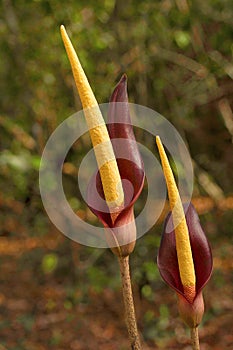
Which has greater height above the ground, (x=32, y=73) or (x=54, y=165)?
(x=32, y=73)

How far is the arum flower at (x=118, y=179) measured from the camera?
1.78 feet

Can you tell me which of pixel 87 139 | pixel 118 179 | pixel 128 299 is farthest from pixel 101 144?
pixel 87 139

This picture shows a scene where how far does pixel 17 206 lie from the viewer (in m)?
2.15

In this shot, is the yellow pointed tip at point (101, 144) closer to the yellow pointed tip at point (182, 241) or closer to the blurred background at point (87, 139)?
the yellow pointed tip at point (182, 241)

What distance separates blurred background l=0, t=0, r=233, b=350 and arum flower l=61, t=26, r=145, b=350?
103cm

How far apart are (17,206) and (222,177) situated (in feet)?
2.24

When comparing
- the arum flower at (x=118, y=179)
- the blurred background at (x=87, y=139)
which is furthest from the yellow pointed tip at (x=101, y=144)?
the blurred background at (x=87, y=139)

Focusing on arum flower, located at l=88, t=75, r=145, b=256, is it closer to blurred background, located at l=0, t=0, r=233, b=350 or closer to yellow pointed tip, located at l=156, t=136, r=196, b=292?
yellow pointed tip, located at l=156, t=136, r=196, b=292

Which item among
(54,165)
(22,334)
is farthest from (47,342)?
(54,165)

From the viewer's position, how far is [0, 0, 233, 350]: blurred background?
1.71 m

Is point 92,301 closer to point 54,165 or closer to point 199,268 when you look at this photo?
point 54,165

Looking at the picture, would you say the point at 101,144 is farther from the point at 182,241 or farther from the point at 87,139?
the point at 87,139

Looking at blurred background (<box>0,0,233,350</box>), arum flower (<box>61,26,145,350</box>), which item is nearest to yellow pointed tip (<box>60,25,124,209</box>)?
arum flower (<box>61,26,145,350</box>)

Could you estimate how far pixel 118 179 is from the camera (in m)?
0.57
